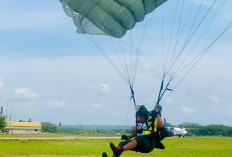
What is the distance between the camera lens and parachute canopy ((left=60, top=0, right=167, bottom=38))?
12.4 metres

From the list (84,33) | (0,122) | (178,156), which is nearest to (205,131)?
(0,122)

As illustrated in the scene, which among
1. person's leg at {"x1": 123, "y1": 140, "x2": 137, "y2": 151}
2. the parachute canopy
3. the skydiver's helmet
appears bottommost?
person's leg at {"x1": 123, "y1": 140, "x2": 137, "y2": 151}

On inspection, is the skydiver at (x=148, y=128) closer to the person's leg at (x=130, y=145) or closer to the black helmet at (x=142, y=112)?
the black helmet at (x=142, y=112)

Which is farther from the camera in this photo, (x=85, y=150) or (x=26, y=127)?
(x=26, y=127)

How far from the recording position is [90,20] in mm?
13141

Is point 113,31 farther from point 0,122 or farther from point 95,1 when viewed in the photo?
point 0,122

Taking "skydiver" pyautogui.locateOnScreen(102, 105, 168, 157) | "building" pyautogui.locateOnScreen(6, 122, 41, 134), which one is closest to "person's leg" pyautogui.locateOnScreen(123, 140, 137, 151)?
"skydiver" pyautogui.locateOnScreen(102, 105, 168, 157)

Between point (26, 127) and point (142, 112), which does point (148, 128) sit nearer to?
point (142, 112)

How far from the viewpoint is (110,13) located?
12.7 metres

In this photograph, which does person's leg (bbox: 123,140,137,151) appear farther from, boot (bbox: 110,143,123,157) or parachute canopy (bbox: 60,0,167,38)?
parachute canopy (bbox: 60,0,167,38)

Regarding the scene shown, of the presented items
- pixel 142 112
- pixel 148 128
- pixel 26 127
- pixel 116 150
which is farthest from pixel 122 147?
pixel 26 127

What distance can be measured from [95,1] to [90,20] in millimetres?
1043

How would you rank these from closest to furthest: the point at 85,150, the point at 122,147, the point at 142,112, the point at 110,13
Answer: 1. the point at 122,147
2. the point at 142,112
3. the point at 110,13
4. the point at 85,150

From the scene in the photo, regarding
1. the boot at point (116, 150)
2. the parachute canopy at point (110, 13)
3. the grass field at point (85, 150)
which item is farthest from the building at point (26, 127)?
the boot at point (116, 150)
